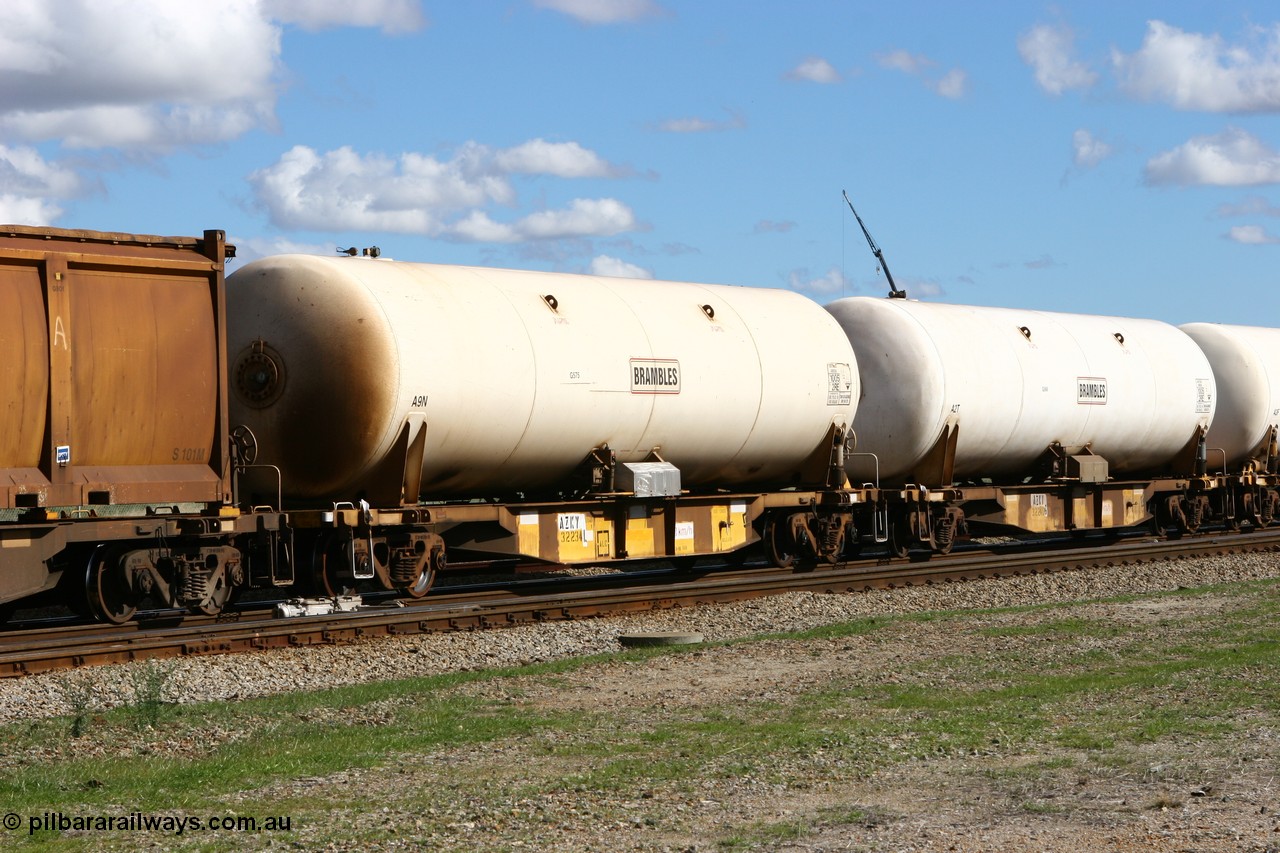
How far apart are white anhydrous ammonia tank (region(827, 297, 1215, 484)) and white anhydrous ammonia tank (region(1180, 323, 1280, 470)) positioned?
1.21 m

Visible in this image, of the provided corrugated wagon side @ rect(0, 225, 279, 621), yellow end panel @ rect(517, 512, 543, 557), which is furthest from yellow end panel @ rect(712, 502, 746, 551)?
corrugated wagon side @ rect(0, 225, 279, 621)

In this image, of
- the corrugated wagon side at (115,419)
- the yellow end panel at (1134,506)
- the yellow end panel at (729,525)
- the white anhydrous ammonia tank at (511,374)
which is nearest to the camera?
the corrugated wagon side at (115,419)

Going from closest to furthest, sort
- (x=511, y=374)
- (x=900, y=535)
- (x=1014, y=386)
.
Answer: (x=511, y=374)
(x=900, y=535)
(x=1014, y=386)

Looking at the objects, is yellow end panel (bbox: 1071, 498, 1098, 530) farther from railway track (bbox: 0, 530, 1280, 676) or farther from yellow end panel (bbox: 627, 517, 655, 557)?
yellow end panel (bbox: 627, 517, 655, 557)

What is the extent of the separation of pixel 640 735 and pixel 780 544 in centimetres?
1224

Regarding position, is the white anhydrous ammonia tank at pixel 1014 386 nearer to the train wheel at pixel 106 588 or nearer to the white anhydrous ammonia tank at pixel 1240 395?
the white anhydrous ammonia tank at pixel 1240 395

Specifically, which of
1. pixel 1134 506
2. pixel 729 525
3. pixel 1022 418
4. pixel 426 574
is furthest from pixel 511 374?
pixel 1134 506

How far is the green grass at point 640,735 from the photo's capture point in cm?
792

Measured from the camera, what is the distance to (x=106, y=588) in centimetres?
1444

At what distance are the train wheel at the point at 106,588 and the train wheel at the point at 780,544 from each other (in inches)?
377

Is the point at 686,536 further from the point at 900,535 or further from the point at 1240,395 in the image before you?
the point at 1240,395

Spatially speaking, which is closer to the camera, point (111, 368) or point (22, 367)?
point (22, 367)

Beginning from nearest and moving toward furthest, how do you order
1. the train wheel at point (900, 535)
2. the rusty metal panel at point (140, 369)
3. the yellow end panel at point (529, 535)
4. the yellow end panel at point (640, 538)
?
the rusty metal panel at point (140, 369) < the yellow end panel at point (529, 535) < the yellow end panel at point (640, 538) < the train wheel at point (900, 535)

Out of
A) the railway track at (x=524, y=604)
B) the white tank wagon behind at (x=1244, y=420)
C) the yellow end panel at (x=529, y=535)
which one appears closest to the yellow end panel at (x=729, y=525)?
the railway track at (x=524, y=604)
